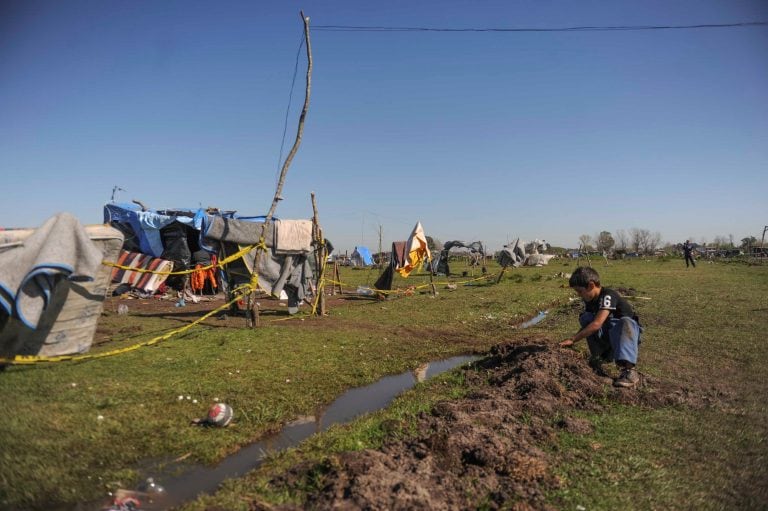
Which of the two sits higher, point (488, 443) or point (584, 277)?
point (584, 277)

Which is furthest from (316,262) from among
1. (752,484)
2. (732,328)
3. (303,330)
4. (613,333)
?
(752,484)

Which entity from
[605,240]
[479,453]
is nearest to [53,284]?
[479,453]

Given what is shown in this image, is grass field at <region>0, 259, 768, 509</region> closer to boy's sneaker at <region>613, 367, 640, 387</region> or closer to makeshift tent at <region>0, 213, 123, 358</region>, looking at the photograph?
makeshift tent at <region>0, 213, 123, 358</region>

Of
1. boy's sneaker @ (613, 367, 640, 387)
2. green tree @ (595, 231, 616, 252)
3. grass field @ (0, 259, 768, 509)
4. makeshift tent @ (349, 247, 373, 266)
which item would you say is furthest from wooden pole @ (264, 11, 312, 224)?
green tree @ (595, 231, 616, 252)

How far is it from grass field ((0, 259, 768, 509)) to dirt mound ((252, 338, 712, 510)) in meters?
0.22

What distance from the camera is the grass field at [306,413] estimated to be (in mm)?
3543

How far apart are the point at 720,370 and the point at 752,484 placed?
3.79 metres

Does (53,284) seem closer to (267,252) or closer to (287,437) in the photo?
(287,437)

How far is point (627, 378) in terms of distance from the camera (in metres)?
5.78

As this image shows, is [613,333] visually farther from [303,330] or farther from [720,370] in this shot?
[303,330]

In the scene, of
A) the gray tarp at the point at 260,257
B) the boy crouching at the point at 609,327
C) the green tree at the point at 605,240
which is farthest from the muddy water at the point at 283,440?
the green tree at the point at 605,240

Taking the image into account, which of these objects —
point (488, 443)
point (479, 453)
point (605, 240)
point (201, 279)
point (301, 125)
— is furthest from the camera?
point (605, 240)

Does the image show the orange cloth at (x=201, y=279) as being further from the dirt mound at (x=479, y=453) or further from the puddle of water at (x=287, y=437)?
the dirt mound at (x=479, y=453)

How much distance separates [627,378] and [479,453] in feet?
9.86
